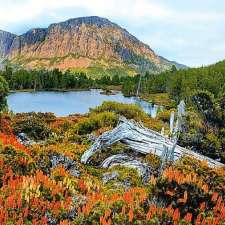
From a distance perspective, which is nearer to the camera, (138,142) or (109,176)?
(109,176)

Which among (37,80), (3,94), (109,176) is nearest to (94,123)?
(109,176)

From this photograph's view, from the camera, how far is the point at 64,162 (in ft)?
48.8

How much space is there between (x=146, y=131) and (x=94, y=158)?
291 centimetres

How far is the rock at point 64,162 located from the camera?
14427mm

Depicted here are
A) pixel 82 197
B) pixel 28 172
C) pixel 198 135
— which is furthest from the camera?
pixel 198 135

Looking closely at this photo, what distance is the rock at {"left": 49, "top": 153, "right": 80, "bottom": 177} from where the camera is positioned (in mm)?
14427

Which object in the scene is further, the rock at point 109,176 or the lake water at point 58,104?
the lake water at point 58,104

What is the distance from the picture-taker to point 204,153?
20359 mm

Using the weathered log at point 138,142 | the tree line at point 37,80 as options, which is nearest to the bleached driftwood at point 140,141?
the weathered log at point 138,142

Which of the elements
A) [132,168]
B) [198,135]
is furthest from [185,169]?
[198,135]

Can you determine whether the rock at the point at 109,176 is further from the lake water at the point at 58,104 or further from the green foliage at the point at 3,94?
the lake water at the point at 58,104

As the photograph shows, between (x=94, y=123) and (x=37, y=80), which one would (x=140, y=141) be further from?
(x=37, y=80)

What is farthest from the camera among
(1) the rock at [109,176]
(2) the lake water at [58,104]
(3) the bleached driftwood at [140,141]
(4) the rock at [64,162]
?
(2) the lake water at [58,104]

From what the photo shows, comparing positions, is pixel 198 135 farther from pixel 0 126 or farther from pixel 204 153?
pixel 0 126
